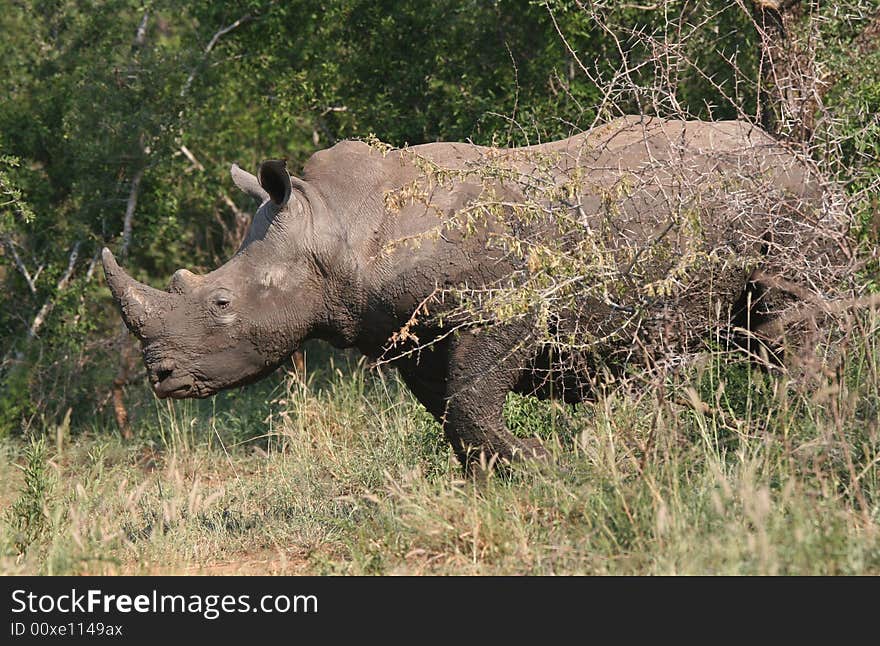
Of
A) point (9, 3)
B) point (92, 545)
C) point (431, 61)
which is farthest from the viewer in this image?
point (9, 3)

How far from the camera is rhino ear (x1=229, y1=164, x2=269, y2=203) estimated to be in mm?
6359

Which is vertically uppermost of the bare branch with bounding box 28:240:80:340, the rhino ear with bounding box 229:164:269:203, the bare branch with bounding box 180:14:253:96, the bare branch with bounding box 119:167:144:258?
the bare branch with bounding box 180:14:253:96

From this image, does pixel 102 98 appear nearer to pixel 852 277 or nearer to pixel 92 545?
pixel 92 545

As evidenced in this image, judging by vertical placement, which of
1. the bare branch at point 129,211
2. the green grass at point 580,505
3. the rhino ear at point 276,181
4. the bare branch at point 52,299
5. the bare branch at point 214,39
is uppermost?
the bare branch at point 214,39

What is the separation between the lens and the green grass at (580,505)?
456 cm

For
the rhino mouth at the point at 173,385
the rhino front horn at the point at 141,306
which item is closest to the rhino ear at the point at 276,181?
the rhino front horn at the point at 141,306

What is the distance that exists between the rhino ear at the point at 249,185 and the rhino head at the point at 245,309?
1.03 feet

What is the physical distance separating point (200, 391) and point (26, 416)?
468cm

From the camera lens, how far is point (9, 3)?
10.5 meters

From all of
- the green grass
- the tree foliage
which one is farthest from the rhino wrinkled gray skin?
the tree foliage

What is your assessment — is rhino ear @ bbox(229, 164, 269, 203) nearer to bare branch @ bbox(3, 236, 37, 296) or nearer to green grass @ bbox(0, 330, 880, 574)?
green grass @ bbox(0, 330, 880, 574)

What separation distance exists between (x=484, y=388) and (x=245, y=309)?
1.24 meters

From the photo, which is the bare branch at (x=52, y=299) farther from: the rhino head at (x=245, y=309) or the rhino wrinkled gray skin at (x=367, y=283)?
the rhino head at (x=245, y=309)

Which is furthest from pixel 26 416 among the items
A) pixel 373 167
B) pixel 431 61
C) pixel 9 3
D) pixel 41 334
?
pixel 373 167
